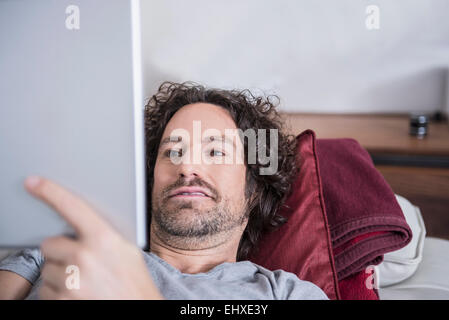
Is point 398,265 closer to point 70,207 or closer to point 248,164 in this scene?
point 248,164

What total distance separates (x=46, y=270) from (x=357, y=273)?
30.4 inches

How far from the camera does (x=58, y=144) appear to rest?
614 millimetres

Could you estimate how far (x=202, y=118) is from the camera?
118 centimetres

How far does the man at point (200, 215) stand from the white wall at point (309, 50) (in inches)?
34.8

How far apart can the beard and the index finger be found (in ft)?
1.43

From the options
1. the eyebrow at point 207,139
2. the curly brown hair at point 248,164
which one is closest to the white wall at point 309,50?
the curly brown hair at point 248,164

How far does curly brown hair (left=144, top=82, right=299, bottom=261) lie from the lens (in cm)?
124

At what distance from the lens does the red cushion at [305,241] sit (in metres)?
1.12

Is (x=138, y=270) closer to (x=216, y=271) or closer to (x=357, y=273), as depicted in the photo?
(x=216, y=271)

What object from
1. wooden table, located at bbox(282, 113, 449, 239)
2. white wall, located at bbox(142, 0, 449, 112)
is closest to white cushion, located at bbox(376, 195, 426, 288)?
wooden table, located at bbox(282, 113, 449, 239)

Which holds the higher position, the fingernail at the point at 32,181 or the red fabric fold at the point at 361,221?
the fingernail at the point at 32,181

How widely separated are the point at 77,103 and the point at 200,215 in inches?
19.5

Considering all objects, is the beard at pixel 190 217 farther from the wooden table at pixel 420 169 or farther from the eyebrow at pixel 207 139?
the wooden table at pixel 420 169
